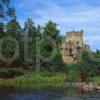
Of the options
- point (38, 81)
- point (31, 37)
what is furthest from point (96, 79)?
point (31, 37)

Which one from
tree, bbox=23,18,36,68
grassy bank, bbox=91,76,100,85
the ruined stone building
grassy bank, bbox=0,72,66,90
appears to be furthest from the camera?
the ruined stone building

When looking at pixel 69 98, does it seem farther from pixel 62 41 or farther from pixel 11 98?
pixel 62 41

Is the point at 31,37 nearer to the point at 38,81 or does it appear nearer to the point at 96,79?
the point at 96,79

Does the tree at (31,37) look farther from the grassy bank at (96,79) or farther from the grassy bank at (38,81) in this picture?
the grassy bank at (96,79)

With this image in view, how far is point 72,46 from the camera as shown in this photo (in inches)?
2889

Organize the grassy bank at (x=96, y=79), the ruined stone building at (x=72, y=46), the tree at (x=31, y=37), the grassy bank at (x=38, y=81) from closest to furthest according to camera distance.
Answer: the grassy bank at (x=38, y=81) → the grassy bank at (x=96, y=79) → the tree at (x=31, y=37) → the ruined stone building at (x=72, y=46)

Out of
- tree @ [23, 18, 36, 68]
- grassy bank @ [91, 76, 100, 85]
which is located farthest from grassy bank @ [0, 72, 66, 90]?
tree @ [23, 18, 36, 68]

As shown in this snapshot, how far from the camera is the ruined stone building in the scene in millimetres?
70613

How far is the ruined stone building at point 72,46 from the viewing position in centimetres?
7061

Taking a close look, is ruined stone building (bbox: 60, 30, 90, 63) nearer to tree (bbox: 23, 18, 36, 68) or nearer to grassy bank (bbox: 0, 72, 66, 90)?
tree (bbox: 23, 18, 36, 68)

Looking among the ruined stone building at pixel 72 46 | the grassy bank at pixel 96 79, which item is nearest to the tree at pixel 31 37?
the ruined stone building at pixel 72 46

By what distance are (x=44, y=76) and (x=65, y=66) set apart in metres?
6.53

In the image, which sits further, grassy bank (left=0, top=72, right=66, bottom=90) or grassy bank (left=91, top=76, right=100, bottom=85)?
grassy bank (left=91, top=76, right=100, bottom=85)

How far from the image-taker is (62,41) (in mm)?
69500
